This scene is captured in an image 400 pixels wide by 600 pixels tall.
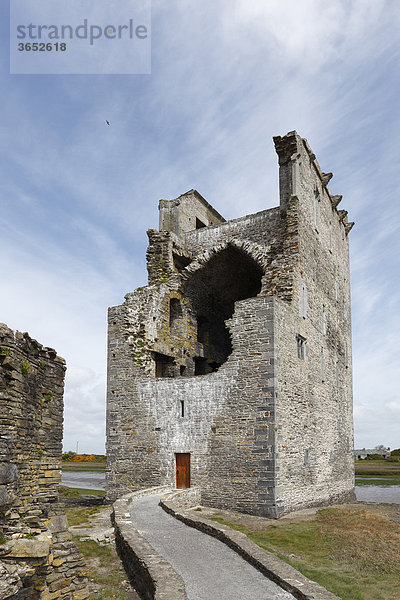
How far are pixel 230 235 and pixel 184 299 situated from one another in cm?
347

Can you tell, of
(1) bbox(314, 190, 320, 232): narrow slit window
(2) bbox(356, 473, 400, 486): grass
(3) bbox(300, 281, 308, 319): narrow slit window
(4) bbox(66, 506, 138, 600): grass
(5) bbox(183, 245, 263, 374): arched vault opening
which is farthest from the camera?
(2) bbox(356, 473, 400, 486): grass

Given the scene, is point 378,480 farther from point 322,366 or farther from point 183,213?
point 183,213

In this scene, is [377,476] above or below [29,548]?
below

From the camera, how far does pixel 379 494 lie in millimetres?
Result: 32875

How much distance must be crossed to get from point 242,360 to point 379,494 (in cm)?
2009

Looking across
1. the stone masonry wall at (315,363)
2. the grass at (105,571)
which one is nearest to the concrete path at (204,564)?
the grass at (105,571)

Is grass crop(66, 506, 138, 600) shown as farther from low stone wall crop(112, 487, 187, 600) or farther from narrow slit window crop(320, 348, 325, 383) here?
narrow slit window crop(320, 348, 325, 383)

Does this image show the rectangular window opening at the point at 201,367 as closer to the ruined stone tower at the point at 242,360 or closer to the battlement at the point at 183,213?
the ruined stone tower at the point at 242,360

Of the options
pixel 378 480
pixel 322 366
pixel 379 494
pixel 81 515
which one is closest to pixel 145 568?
pixel 81 515

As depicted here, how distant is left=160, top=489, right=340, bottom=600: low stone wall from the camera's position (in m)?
7.82

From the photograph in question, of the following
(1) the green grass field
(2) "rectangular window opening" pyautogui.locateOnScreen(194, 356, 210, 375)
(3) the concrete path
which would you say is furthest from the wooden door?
(1) the green grass field

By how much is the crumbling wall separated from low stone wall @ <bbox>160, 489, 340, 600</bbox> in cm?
303

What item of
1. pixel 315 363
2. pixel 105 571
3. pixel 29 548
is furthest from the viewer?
pixel 315 363

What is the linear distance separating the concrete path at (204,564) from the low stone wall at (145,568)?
1.08 ft
